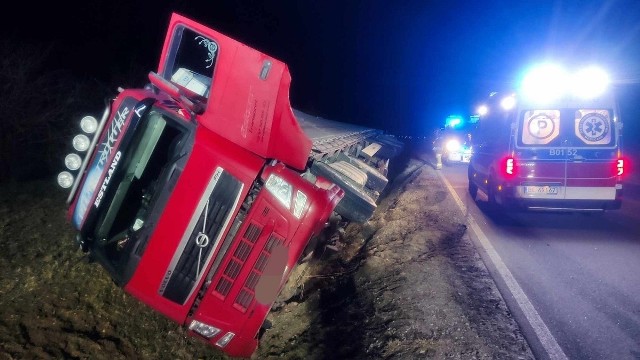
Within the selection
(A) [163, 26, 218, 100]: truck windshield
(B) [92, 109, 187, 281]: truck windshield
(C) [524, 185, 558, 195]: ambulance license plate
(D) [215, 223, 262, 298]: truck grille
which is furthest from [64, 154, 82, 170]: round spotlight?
(C) [524, 185, 558, 195]: ambulance license plate

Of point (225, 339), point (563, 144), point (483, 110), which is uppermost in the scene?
point (483, 110)

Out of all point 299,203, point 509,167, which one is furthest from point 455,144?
point 299,203

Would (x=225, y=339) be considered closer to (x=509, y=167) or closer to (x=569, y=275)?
(x=569, y=275)

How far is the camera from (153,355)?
3.87 metres

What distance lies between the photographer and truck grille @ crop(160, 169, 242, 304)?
3.16m

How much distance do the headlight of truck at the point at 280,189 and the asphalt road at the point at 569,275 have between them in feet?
7.95

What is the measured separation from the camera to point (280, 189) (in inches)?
131

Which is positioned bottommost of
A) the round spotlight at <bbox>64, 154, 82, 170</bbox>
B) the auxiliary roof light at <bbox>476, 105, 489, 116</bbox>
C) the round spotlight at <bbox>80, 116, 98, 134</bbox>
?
the round spotlight at <bbox>64, 154, 82, 170</bbox>

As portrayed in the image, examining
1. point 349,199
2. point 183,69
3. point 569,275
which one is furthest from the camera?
point 569,275

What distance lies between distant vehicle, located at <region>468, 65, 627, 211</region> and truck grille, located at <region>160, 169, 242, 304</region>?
5071 mm

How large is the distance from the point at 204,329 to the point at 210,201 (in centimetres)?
106

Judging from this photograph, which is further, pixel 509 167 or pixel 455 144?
pixel 455 144

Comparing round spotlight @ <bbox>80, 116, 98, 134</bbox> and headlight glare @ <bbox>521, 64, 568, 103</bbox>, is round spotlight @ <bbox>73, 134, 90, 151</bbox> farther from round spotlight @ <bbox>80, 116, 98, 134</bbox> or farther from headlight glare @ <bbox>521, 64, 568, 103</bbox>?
headlight glare @ <bbox>521, 64, 568, 103</bbox>

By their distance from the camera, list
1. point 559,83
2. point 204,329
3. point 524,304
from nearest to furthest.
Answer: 1. point 204,329
2. point 524,304
3. point 559,83
